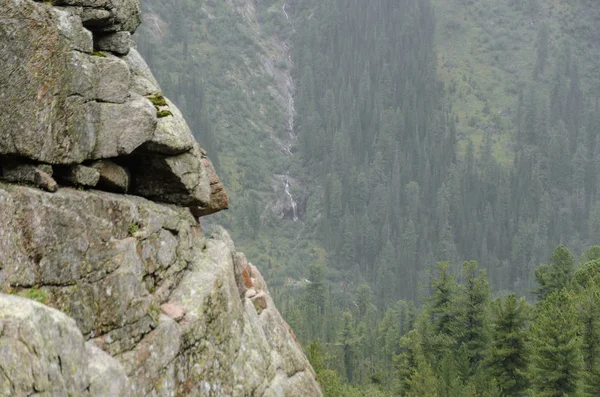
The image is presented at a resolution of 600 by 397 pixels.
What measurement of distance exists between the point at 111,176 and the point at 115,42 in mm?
4230

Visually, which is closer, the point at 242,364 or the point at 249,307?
the point at 242,364

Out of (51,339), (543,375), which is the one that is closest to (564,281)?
(543,375)

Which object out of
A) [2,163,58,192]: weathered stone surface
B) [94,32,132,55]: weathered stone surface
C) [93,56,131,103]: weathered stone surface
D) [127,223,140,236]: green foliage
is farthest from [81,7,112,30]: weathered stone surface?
[127,223,140,236]: green foliage

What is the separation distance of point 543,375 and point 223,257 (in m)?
37.2

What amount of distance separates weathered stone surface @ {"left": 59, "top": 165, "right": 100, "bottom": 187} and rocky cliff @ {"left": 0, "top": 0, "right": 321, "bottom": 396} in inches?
1.5

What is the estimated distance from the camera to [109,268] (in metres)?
19.1

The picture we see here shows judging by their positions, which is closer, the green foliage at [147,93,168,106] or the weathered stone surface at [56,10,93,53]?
the weathered stone surface at [56,10,93,53]

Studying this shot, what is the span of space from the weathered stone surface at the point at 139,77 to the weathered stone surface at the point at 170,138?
0.91 m

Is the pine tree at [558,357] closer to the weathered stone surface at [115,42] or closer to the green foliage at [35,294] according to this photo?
the weathered stone surface at [115,42]

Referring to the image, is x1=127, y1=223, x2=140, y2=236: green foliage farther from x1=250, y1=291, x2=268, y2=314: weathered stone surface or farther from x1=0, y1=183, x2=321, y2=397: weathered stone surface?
x1=250, y1=291, x2=268, y2=314: weathered stone surface

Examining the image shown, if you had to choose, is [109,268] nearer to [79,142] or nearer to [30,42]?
[79,142]

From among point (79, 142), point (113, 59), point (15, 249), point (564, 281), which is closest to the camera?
point (15, 249)

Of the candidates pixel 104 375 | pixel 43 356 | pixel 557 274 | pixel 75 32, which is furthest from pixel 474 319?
pixel 43 356

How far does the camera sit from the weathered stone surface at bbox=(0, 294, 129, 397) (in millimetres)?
13617
